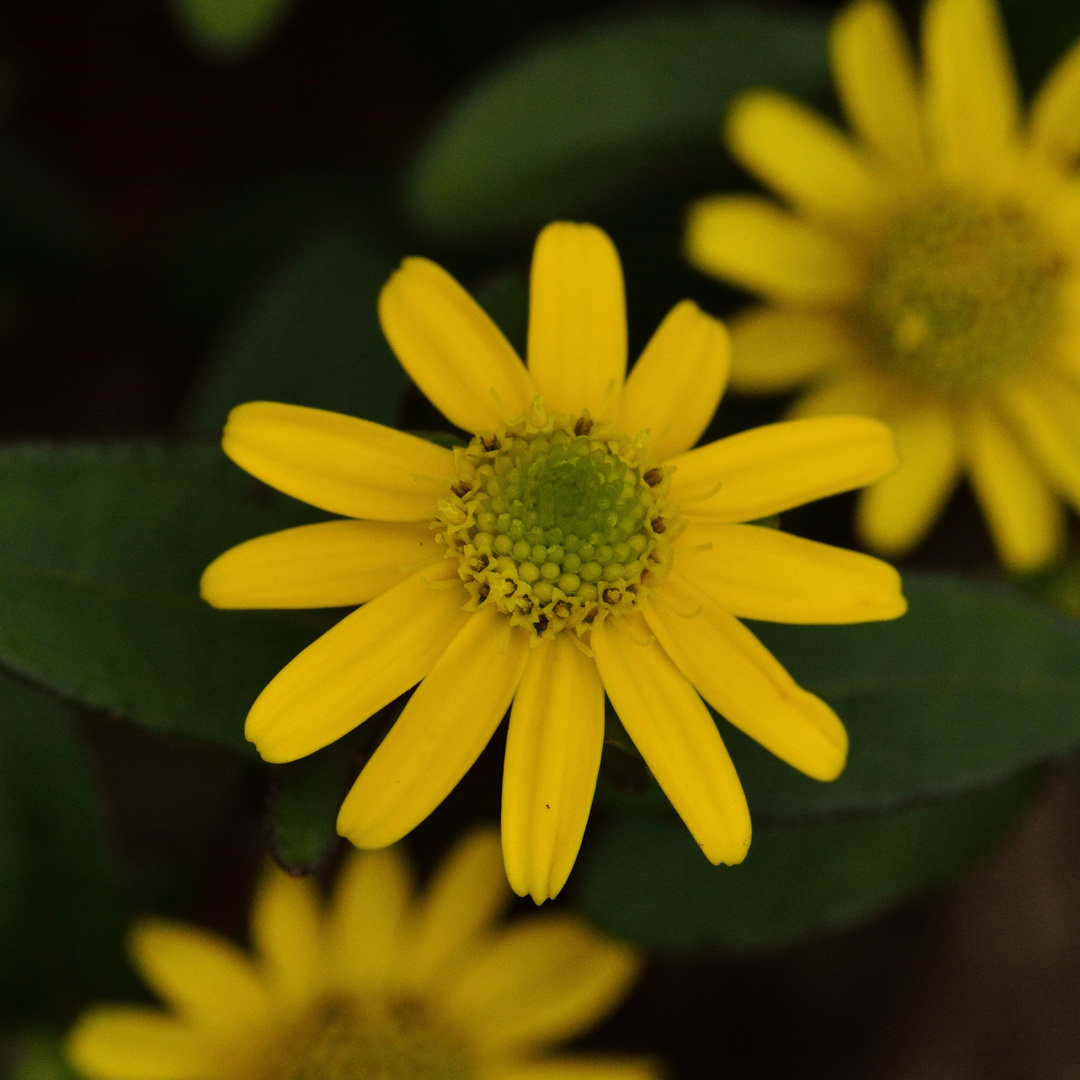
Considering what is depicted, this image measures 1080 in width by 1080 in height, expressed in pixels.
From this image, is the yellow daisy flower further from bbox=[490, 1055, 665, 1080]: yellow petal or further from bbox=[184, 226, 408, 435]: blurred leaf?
bbox=[184, 226, 408, 435]: blurred leaf

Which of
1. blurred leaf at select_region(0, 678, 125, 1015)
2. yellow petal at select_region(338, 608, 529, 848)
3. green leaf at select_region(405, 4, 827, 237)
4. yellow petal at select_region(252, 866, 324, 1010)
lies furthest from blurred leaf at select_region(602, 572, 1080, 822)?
blurred leaf at select_region(0, 678, 125, 1015)

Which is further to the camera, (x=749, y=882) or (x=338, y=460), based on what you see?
(x=749, y=882)

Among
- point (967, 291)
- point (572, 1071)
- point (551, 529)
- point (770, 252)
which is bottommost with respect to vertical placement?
point (572, 1071)

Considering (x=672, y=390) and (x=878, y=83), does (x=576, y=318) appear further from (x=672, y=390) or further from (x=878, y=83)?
(x=878, y=83)

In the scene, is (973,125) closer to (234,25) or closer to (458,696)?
(234,25)

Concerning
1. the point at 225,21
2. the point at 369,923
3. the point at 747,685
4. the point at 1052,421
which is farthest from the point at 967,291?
the point at 369,923

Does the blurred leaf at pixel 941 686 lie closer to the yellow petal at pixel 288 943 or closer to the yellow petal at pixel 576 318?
the yellow petal at pixel 576 318

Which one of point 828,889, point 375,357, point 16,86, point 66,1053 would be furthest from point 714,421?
point 16,86
